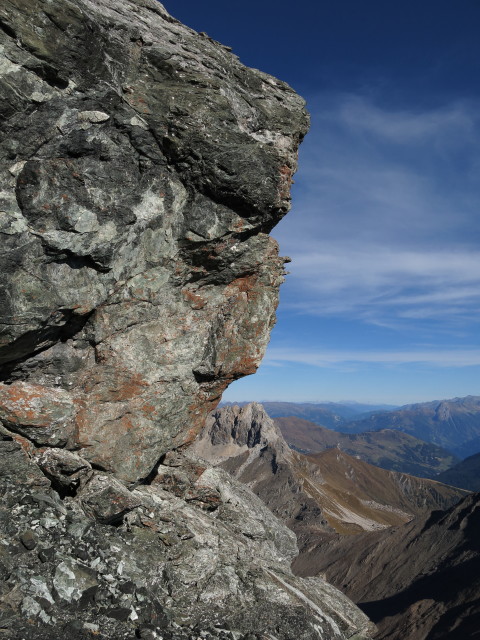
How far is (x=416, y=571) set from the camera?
88.4 meters

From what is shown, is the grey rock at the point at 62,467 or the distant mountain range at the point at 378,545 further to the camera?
the distant mountain range at the point at 378,545

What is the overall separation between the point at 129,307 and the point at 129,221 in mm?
3841

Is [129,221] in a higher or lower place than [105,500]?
higher

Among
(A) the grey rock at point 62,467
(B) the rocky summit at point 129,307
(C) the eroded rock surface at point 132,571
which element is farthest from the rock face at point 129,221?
(C) the eroded rock surface at point 132,571

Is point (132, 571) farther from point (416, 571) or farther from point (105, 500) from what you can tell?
point (416, 571)

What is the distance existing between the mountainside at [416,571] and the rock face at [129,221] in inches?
2491

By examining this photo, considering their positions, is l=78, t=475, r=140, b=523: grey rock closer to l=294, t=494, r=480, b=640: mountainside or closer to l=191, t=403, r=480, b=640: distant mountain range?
l=191, t=403, r=480, b=640: distant mountain range

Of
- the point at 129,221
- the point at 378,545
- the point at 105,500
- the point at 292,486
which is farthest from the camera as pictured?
the point at 292,486

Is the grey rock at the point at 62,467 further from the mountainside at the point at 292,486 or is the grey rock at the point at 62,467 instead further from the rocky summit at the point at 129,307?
the mountainside at the point at 292,486

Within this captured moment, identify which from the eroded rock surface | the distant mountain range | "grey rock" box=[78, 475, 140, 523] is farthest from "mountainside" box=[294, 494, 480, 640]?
"grey rock" box=[78, 475, 140, 523]

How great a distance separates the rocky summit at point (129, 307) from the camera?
1416 centimetres

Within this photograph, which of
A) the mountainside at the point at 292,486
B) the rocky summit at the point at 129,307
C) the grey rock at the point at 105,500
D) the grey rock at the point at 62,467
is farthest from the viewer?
the mountainside at the point at 292,486

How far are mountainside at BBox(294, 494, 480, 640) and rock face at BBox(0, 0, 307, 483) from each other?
6328 cm

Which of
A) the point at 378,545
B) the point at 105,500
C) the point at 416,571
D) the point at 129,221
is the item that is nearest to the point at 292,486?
the point at 378,545
